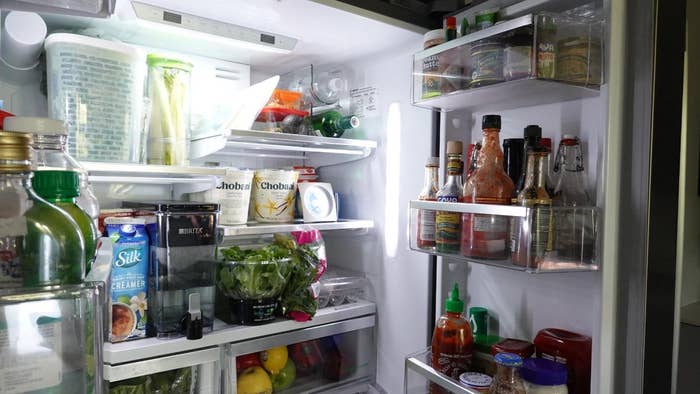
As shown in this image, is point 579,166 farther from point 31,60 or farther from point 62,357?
point 31,60

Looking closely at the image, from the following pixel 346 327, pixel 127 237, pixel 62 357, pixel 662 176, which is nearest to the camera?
pixel 62 357

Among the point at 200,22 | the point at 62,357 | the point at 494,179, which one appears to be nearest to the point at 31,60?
the point at 200,22

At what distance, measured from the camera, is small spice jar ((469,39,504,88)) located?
1.02 meters

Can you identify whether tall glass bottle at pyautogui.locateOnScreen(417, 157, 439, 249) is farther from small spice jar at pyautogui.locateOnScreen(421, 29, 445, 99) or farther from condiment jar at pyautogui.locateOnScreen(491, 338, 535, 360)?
condiment jar at pyautogui.locateOnScreen(491, 338, 535, 360)

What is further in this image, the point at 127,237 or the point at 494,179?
the point at 127,237

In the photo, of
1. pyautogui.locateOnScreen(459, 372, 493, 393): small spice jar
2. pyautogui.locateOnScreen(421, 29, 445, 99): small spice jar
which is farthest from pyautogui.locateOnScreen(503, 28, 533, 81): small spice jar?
pyautogui.locateOnScreen(459, 372, 493, 393): small spice jar

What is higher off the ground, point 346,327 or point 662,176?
point 662,176

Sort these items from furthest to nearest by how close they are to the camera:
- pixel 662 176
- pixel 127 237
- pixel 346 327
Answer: pixel 346 327 < pixel 127 237 < pixel 662 176

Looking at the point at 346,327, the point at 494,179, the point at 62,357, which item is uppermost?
the point at 494,179

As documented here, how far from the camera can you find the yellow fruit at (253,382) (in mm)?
1338

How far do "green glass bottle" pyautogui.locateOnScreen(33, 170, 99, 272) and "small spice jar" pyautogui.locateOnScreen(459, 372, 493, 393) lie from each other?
2.80 feet

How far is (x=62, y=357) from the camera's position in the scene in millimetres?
394

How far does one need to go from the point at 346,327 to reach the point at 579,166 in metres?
0.87

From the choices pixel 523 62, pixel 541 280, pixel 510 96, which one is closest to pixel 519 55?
pixel 523 62
